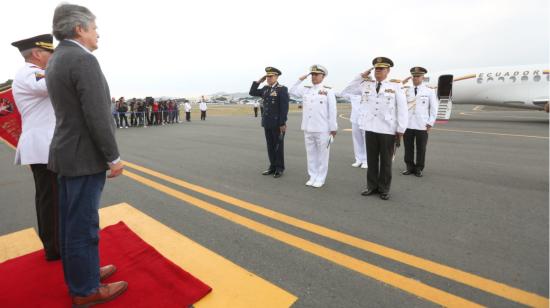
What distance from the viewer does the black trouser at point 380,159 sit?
4.47m

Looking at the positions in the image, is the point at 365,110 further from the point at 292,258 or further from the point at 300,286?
the point at 300,286

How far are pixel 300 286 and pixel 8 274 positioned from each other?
231 centimetres

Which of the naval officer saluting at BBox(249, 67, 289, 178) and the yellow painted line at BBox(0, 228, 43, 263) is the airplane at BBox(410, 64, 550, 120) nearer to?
the naval officer saluting at BBox(249, 67, 289, 178)

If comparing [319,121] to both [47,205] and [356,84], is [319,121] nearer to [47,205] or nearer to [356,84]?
[356,84]

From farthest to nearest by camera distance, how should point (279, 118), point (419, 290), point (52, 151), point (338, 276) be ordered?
point (279, 118)
point (338, 276)
point (419, 290)
point (52, 151)

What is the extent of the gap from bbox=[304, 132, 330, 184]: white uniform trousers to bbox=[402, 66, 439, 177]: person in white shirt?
1.77 m

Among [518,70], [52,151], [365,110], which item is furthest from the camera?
Answer: [518,70]

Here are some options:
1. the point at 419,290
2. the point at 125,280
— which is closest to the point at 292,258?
the point at 419,290

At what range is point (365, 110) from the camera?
4.74m

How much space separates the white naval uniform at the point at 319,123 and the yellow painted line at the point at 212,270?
2.57 metres

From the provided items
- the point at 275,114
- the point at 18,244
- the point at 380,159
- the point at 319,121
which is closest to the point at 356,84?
the point at 319,121

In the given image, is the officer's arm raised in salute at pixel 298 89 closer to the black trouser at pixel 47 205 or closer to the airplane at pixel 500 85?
the black trouser at pixel 47 205

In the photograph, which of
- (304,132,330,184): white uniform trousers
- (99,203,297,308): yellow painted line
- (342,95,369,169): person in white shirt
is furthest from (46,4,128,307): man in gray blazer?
(342,95,369,169): person in white shirt

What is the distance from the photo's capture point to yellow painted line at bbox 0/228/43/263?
114 inches
